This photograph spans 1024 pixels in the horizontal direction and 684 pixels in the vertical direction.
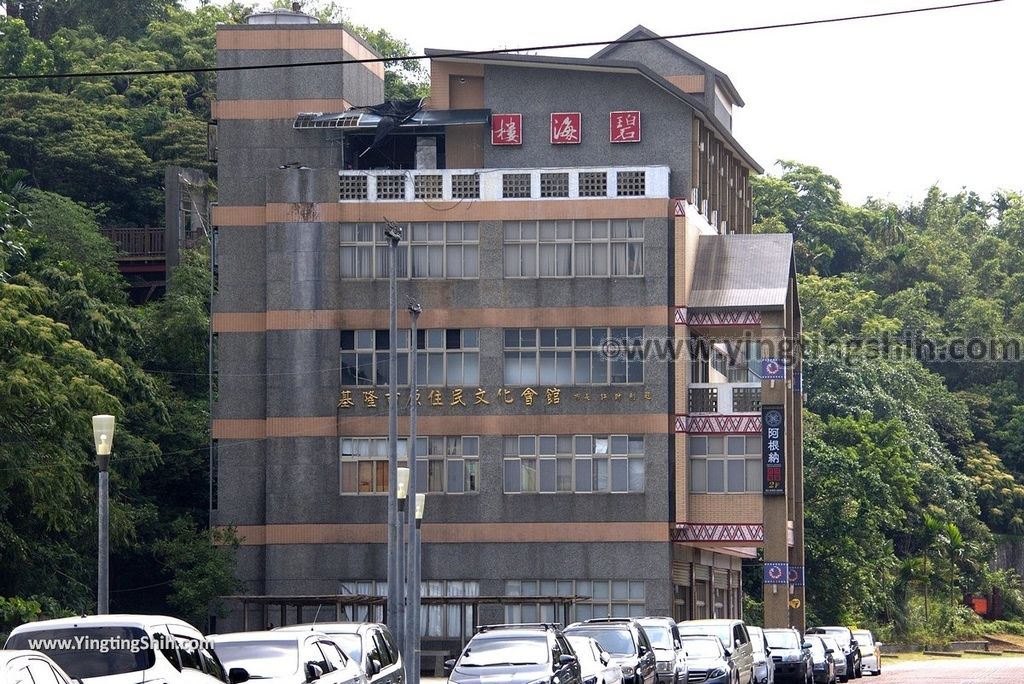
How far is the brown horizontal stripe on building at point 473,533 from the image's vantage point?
54.2 meters

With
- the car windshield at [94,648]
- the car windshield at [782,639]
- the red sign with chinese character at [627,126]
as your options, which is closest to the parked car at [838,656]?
the car windshield at [782,639]

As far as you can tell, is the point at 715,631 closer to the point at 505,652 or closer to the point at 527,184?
the point at 505,652

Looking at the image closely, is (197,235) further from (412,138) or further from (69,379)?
(69,379)

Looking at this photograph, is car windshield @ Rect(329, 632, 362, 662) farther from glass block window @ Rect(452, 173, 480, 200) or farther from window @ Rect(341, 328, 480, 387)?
glass block window @ Rect(452, 173, 480, 200)

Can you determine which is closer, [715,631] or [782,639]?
[715,631]

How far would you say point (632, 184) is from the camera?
179 feet

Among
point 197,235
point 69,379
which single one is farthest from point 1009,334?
point 69,379

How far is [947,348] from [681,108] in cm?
5336

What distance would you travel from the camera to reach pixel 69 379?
150ft

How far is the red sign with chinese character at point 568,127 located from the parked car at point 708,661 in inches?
884

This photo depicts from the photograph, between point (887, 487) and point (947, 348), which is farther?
point (947, 348)

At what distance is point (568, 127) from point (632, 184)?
3119 millimetres

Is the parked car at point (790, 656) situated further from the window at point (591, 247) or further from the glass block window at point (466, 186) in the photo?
the glass block window at point (466, 186)

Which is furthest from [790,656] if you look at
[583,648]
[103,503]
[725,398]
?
[103,503]
